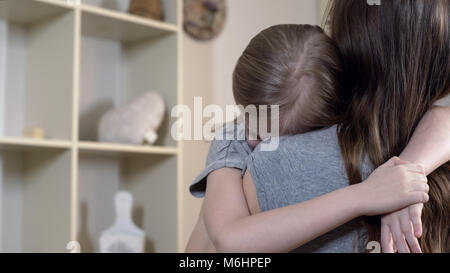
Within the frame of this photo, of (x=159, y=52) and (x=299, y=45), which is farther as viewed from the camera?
(x=159, y=52)

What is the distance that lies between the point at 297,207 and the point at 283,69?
0.45 ft

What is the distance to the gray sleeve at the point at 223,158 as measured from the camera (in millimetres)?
562

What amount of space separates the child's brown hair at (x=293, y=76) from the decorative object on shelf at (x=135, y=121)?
35.8 inches

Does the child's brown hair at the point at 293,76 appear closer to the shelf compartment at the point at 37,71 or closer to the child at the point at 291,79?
the child at the point at 291,79

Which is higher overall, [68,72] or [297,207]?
[68,72]

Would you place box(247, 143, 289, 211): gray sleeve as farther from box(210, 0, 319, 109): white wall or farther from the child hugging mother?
box(210, 0, 319, 109): white wall

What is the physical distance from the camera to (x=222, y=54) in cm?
137

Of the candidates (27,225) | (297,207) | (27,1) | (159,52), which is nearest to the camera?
(297,207)

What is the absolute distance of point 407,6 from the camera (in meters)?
0.53

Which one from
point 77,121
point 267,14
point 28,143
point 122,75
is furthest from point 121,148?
point 267,14

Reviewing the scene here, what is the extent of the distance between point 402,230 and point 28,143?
2.99 feet

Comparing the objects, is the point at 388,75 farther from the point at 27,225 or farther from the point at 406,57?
the point at 27,225

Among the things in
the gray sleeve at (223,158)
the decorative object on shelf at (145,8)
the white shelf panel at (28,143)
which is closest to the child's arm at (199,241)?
the gray sleeve at (223,158)

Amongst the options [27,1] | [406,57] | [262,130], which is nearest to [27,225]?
[27,1]
